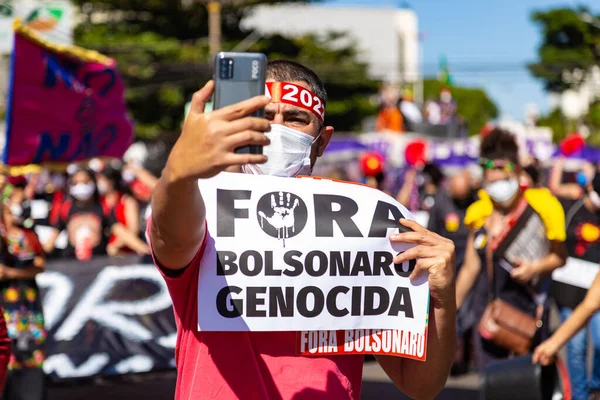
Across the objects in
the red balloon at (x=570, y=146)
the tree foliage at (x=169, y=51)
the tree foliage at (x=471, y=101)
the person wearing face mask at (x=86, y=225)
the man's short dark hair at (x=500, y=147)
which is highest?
the man's short dark hair at (x=500, y=147)

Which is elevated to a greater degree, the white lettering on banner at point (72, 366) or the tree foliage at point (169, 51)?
A: the white lettering on banner at point (72, 366)

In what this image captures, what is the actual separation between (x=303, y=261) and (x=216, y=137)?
0.68m

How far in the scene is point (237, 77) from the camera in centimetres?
193

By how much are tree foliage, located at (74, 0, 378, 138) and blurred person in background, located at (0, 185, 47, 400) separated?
2609 centimetres

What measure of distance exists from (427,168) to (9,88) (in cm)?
511

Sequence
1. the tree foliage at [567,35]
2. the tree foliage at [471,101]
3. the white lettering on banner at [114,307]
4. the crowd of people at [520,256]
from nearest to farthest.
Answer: the crowd of people at [520,256], the white lettering on banner at [114,307], the tree foliage at [567,35], the tree foliage at [471,101]

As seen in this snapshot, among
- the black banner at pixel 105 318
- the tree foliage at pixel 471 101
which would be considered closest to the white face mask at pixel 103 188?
the black banner at pixel 105 318

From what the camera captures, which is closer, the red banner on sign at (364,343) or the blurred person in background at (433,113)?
the red banner on sign at (364,343)

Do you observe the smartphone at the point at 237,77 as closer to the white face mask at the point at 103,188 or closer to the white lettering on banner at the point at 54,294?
the white lettering on banner at the point at 54,294

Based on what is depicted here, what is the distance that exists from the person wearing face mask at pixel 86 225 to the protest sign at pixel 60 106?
0.59m

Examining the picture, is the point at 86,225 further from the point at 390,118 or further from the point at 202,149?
the point at 390,118

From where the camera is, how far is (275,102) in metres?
2.42

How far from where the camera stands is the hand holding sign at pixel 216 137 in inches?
68.9

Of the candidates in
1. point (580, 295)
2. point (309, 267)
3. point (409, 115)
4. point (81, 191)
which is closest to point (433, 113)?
point (409, 115)
